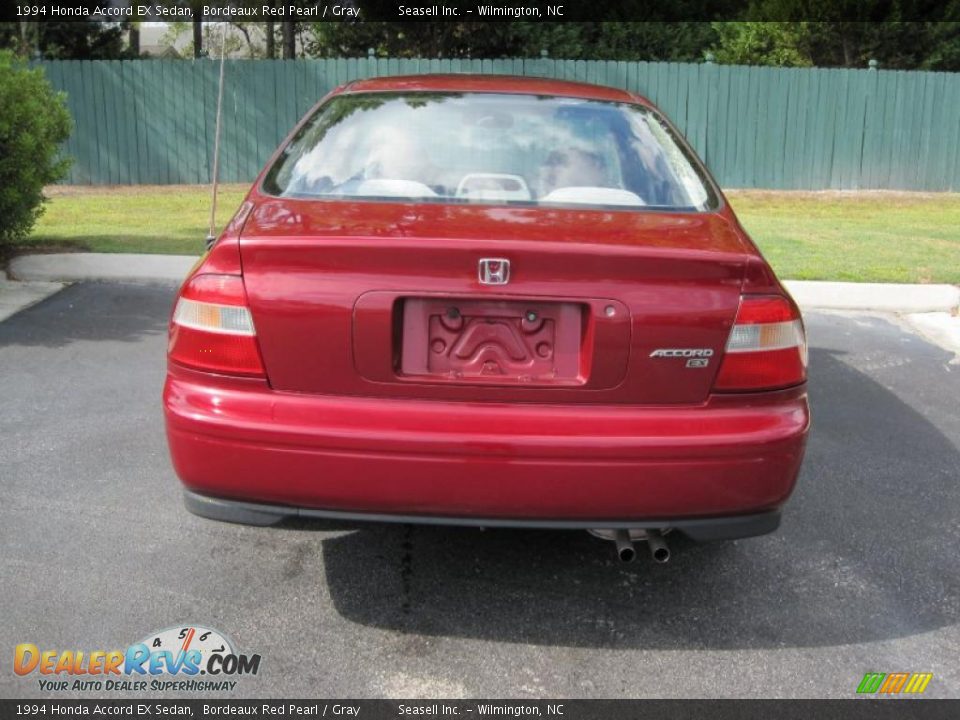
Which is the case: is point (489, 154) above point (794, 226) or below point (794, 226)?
above

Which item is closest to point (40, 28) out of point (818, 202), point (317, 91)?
point (317, 91)

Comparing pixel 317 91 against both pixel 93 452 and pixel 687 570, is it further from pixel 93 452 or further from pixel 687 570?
pixel 687 570

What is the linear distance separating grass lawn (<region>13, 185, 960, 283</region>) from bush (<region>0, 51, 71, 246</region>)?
A: 994 millimetres

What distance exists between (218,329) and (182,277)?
18.5 ft

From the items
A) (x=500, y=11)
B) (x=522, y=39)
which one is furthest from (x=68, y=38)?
(x=522, y=39)

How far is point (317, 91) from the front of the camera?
17.5m

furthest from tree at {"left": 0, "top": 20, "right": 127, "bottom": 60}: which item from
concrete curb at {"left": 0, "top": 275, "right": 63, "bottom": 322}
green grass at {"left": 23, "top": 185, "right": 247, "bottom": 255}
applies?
concrete curb at {"left": 0, "top": 275, "right": 63, "bottom": 322}

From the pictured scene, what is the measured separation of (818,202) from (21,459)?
14276 mm

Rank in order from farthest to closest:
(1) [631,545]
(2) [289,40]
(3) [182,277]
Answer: (2) [289,40]
(3) [182,277]
(1) [631,545]

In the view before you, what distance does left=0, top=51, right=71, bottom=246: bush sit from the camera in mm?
8078

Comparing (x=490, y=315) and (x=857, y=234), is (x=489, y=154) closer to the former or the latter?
(x=490, y=315)

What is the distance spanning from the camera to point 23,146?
8.08 meters

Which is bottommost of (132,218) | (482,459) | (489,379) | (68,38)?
(132,218)
